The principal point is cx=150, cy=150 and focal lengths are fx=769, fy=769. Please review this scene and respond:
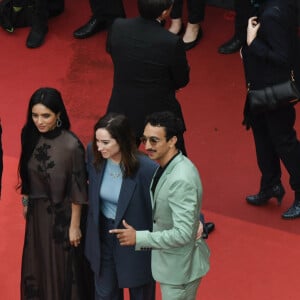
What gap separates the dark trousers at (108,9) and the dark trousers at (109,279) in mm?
3536

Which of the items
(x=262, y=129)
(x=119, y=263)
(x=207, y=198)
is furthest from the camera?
(x=207, y=198)

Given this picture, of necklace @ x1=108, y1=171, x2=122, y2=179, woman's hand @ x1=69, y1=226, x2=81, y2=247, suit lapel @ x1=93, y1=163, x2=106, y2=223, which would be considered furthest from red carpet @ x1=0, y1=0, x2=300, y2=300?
necklace @ x1=108, y1=171, x2=122, y2=179

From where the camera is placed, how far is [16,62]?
7.30 metres

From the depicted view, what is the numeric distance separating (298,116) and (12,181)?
8.02ft

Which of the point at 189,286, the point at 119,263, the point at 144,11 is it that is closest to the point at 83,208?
the point at 119,263

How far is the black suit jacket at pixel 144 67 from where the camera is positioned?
4480 mm

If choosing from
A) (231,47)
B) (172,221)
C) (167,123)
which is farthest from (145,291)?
(231,47)

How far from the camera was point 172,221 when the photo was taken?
11.8 ft

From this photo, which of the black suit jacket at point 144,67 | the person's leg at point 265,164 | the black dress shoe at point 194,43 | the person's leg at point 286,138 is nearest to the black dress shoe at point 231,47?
the black dress shoe at point 194,43

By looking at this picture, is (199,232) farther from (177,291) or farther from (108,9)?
(108,9)

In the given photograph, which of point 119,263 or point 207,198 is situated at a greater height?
point 119,263

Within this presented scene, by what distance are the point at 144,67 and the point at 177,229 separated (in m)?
1.39

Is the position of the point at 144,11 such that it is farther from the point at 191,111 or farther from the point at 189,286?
the point at 191,111

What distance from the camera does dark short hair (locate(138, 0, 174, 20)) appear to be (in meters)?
4.42
